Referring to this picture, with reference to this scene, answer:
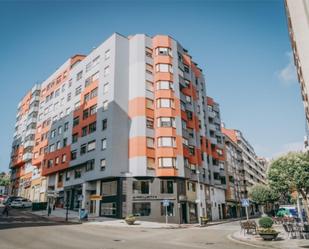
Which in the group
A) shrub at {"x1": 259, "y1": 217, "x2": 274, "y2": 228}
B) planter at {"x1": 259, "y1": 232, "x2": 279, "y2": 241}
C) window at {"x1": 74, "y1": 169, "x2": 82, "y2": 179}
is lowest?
planter at {"x1": 259, "y1": 232, "x2": 279, "y2": 241}

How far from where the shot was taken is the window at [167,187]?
40.3 m

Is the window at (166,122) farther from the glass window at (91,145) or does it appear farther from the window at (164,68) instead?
the glass window at (91,145)

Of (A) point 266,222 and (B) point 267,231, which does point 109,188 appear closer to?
(A) point 266,222

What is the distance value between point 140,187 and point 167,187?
391 cm

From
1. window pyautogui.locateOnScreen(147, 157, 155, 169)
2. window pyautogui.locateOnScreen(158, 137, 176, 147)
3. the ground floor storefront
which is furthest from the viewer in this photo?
window pyautogui.locateOnScreen(158, 137, 176, 147)

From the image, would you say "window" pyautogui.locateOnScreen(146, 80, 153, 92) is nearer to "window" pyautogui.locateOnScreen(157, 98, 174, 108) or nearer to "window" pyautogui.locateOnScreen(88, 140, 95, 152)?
"window" pyautogui.locateOnScreen(157, 98, 174, 108)

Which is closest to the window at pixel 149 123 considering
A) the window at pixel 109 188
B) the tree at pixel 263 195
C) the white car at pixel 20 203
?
the window at pixel 109 188

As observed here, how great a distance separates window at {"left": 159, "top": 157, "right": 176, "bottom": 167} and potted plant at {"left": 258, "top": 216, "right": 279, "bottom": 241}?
2250 centimetres

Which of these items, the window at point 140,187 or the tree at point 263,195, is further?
the tree at point 263,195

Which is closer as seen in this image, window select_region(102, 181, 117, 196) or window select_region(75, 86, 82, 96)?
window select_region(102, 181, 117, 196)

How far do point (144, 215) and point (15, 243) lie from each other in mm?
25239

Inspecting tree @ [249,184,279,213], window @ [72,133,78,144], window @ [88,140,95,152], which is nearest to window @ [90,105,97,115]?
window @ [88,140,95,152]

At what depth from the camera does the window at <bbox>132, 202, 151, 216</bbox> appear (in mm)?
38469

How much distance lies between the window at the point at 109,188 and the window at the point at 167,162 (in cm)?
719
